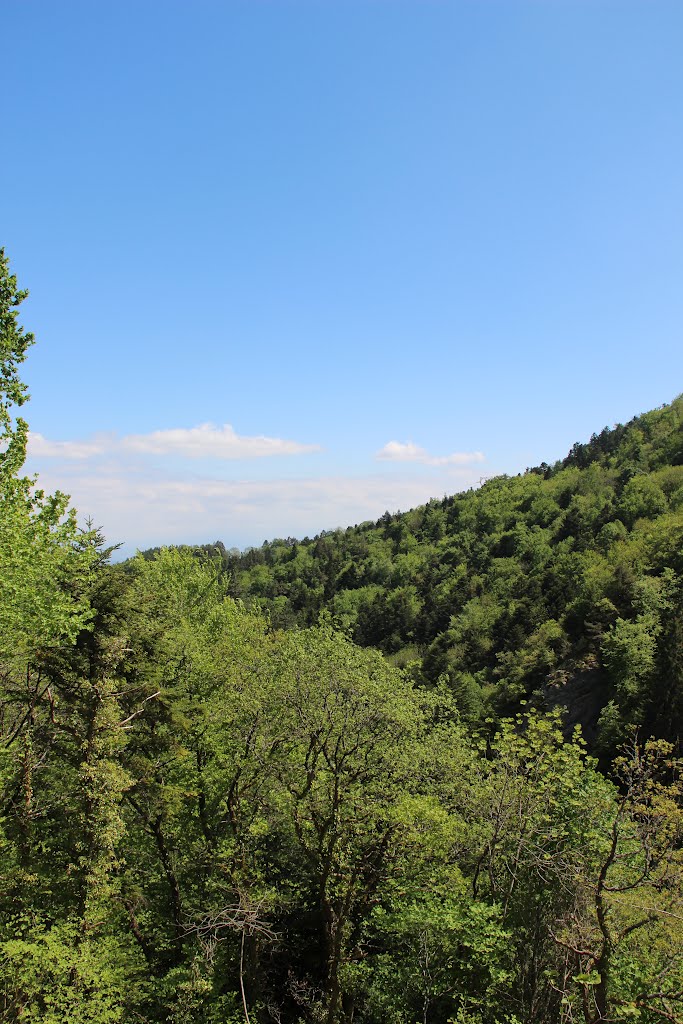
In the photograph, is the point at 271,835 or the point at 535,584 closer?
the point at 271,835

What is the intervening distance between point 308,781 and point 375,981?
5450mm

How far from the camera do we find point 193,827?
1912cm

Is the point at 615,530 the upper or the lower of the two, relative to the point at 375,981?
upper

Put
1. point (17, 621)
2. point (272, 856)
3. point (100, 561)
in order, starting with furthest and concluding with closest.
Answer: point (272, 856), point (100, 561), point (17, 621)

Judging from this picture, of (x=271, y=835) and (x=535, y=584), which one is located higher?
(x=535, y=584)

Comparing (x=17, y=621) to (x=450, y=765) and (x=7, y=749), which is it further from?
(x=450, y=765)

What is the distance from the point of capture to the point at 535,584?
86875 millimetres

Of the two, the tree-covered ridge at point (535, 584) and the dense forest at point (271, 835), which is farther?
the tree-covered ridge at point (535, 584)

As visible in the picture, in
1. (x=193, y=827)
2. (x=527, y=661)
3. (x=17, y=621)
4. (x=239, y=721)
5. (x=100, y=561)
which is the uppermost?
(x=100, y=561)

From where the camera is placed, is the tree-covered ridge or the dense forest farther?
the tree-covered ridge

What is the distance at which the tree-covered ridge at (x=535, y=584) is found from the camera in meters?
49.0

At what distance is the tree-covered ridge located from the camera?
4904 centimetres

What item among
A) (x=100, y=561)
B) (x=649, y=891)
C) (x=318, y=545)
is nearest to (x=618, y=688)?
(x=649, y=891)

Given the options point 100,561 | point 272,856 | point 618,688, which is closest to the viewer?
point 100,561
